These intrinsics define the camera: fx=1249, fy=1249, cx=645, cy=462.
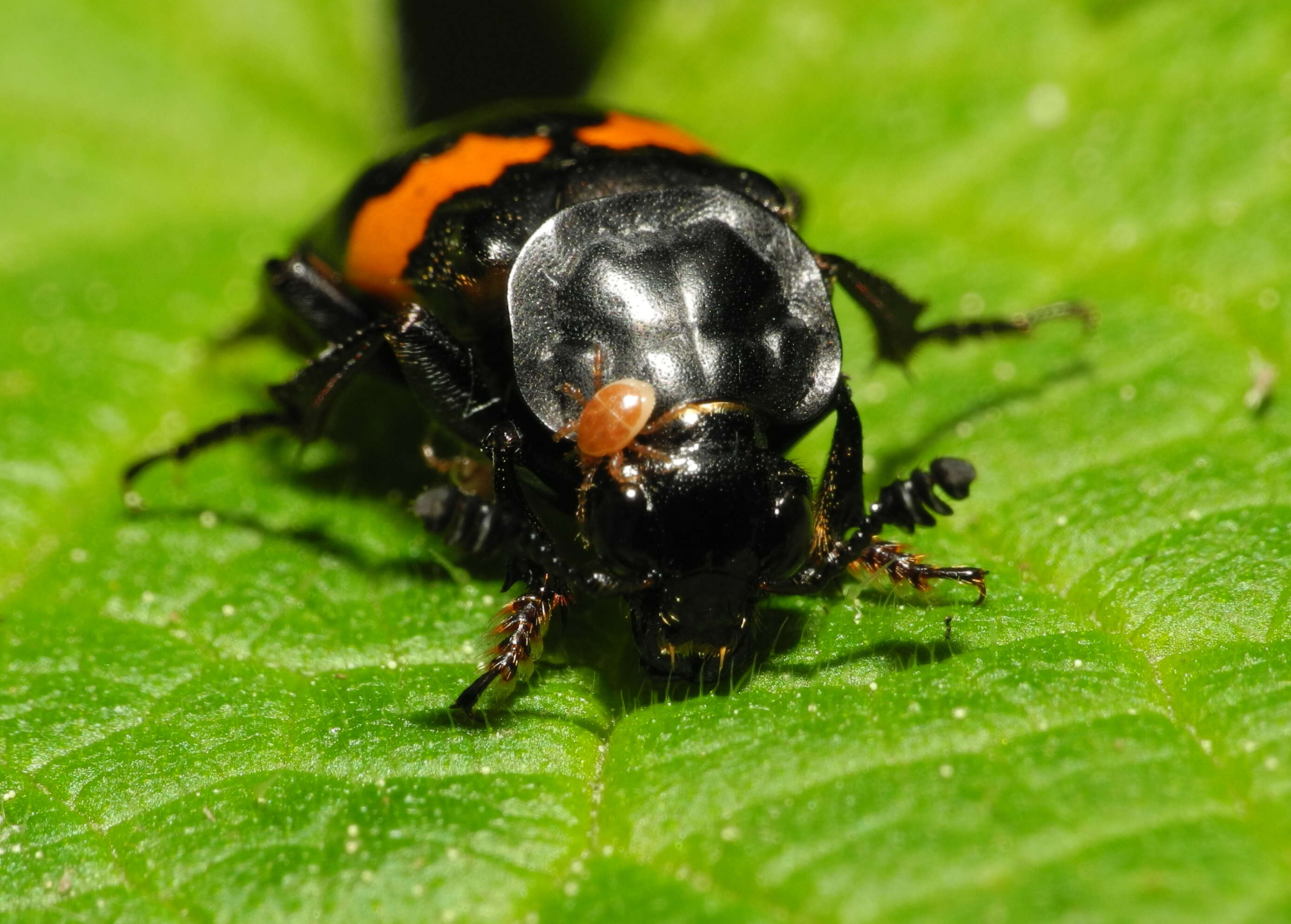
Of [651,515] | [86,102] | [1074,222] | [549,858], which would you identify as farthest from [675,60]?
[549,858]

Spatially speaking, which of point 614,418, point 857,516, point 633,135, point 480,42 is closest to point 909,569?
point 857,516

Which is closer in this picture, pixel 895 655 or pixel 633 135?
pixel 895 655

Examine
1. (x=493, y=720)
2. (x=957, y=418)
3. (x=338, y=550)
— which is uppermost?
(x=957, y=418)

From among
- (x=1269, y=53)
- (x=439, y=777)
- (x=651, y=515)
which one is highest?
(x=1269, y=53)

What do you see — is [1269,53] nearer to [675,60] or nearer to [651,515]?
[675,60]

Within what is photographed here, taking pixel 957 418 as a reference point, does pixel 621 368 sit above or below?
below

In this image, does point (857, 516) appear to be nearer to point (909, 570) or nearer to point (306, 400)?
point (909, 570)

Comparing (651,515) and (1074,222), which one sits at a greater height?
(1074,222)

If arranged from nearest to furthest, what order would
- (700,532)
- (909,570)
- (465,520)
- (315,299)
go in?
1. (465,520)
2. (700,532)
3. (909,570)
4. (315,299)

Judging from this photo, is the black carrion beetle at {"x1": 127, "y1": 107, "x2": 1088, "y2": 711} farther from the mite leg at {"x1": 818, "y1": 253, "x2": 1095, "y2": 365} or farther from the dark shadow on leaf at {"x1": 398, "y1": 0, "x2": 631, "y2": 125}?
the dark shadow on leaf at {"x1": 398, "y1": 0, "x2": 631, "y2": 125}
